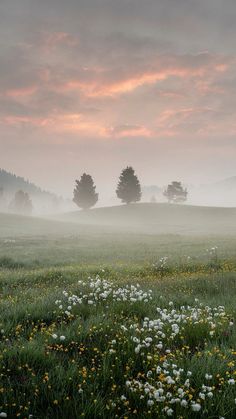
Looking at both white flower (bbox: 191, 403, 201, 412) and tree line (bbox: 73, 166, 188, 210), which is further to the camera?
tree line (bbox: 73, 166, 188, 210)

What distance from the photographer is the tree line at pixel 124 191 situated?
114 meters

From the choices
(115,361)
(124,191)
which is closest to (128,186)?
(124,191)

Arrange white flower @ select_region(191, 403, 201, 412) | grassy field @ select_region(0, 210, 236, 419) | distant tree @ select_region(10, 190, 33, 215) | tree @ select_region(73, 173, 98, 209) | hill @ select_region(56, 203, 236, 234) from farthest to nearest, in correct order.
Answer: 1. distant tree @ select_region(10, 190, 33, 215)
2. tree @ select_region(73, 173, 98, 209)
3. hill @ select_region(56, 203, 236, 234)
4. grassy field @ select_region(0, 210, 236, 419)
5. white flower @ select_region(191, 403, 201, 412)

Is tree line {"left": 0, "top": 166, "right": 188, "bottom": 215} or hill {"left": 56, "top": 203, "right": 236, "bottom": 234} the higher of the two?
tree line {"left": 0, "top": 166, "right": 188, "bottom": 215}

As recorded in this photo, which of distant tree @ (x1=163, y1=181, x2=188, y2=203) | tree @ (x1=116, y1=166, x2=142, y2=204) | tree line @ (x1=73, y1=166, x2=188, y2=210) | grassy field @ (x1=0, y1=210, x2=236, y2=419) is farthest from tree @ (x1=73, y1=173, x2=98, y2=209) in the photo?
grassy field @ (x1=0, y1=210, x2=236, y2=419)

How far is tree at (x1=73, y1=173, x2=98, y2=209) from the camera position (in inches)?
4825

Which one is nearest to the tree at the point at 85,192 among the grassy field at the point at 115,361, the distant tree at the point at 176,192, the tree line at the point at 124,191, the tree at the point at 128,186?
the tree line at the point at 124,191

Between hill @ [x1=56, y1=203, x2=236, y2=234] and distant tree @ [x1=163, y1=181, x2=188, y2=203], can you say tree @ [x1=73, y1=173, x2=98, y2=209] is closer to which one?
hill @ [x1=56, y1=203, x2=236, y2=234]

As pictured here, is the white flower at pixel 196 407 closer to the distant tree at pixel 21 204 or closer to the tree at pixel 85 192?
the tree at pixel 85 192

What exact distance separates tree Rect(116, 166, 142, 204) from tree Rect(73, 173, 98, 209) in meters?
12.5

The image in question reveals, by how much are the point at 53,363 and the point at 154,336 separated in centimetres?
195

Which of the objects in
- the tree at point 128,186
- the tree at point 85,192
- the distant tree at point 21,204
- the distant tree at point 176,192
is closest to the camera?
the tree at point 128,186

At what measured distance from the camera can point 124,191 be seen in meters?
116

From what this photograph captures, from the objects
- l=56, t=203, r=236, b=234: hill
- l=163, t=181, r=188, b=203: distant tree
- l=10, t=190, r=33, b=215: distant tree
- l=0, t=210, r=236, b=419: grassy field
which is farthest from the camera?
l=10, t=190, r=33, b=215: distant tree
